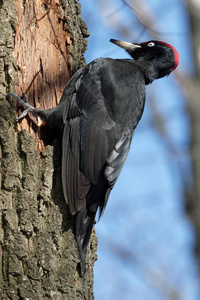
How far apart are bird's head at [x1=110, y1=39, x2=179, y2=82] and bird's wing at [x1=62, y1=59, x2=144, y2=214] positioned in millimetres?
592

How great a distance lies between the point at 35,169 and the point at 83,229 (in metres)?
0.45

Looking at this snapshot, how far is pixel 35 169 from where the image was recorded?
2369mm

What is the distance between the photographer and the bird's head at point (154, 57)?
3506 mm

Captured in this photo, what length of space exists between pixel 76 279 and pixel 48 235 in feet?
1.03

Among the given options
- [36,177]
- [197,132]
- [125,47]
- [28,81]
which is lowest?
[36,177]

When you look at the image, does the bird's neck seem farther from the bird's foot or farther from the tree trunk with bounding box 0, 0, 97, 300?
the bird's foot

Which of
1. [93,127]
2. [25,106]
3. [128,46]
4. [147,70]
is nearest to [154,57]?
[147,70]

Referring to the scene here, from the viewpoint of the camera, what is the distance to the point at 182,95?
467cm

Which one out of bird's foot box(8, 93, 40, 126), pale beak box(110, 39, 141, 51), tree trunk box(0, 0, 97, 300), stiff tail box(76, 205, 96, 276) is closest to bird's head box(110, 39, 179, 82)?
pale beak box(110, 39, 141, 51)

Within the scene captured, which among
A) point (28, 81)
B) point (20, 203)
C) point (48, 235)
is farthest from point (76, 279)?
point (28, 81)

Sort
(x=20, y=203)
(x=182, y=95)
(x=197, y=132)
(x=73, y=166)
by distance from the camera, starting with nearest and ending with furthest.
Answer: (x=20, y=203)
(x=73, y=166)
(x=197, y=132)
(x=182, y=95)

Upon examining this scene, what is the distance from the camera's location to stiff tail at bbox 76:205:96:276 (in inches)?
96.7

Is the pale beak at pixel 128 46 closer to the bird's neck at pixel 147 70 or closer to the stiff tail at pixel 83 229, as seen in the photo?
the bird's neck at pixel 147 70

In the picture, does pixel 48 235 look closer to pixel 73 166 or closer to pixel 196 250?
pixel 73 166
